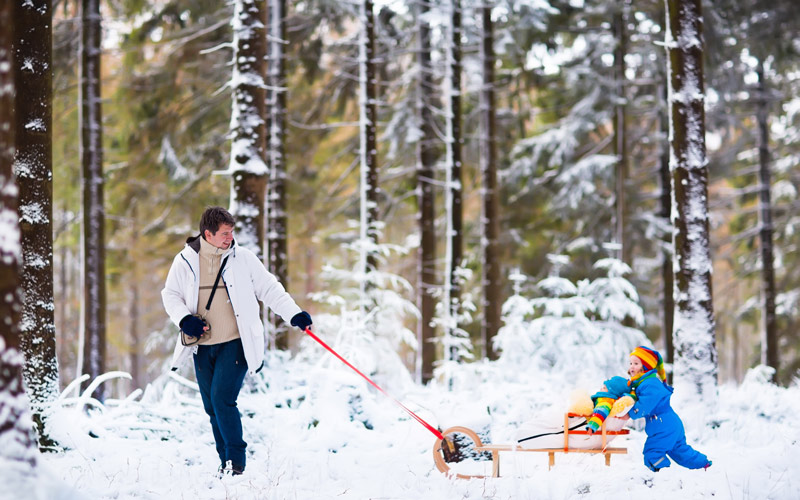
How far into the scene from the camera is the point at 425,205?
17188 millimetres

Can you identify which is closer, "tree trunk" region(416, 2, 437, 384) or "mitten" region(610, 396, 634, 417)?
"mitten" region(610, 396, 634, 417)

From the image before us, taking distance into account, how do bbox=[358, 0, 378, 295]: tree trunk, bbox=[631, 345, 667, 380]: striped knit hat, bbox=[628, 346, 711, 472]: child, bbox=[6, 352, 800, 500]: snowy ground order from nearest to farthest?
A: bbox=[6, 352, 800, 500]: snowy ground, bbox=[628, 346, 711, 472]: child, bbox=[631, 345, 667, 380]: striped knit hat, bbox=[358, 0, 378, 295]: tree trunk

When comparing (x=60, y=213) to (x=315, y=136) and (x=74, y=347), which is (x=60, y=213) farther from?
(x=315, y=136)

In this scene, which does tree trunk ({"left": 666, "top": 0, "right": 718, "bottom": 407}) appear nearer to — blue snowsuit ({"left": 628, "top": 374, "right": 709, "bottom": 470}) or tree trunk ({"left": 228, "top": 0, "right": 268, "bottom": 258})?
blue snowsuit ({"left": 628, "top": 374, "right": 709, "bottom": 470})

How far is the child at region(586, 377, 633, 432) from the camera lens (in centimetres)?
571

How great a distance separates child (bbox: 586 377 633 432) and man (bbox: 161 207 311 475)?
2434 mm

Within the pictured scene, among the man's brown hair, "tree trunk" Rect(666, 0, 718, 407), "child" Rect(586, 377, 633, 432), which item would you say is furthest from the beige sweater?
"tree trunk" Rect(666, 0, 718, 407)

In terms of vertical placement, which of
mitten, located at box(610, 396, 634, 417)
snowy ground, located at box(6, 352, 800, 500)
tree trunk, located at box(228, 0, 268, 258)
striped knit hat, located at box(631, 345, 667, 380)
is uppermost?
tree trunk, located at box(228, 0, 268, 258)

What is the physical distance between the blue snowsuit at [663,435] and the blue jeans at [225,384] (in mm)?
3206

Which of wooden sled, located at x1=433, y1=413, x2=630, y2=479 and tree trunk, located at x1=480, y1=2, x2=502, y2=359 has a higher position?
tree trunk, located at x1=480, y1=2, x2=502, y2=359

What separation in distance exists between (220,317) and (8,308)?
6.88ft

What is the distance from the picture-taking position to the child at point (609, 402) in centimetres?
571

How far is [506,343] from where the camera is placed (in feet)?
36.2

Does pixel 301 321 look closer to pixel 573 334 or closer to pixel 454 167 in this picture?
pixel 573 334
